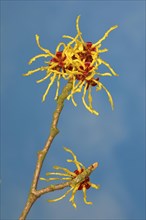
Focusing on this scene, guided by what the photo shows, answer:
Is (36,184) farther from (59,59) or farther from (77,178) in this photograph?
(59,59)

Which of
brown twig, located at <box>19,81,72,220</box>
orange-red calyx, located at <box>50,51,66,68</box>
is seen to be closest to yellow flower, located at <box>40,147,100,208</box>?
brown twig, located at <box>19,81,72,220</box>

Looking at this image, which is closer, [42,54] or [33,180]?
[33,180]

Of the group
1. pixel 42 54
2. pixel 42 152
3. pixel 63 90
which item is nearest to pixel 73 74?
pixel 63 90

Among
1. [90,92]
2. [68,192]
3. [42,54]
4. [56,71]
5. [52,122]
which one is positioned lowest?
[68,192]

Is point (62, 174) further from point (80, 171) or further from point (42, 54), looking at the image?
point (42, 54)

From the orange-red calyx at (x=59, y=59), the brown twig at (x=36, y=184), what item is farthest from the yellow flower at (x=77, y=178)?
the orange-red calyx at (x=59, y=59)

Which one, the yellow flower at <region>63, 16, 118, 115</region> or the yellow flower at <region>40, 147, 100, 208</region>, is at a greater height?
the yellow flower at <region>63, 16, 118, 115</region>

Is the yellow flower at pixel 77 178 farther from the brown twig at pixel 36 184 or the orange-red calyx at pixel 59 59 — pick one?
the orange-red calyx at pixel 59 59

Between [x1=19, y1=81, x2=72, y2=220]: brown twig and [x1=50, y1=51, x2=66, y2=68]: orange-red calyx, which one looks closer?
[x1=19, y1=81, x2=72, y2=220]: brown twig

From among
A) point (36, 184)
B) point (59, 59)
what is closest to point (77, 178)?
point (36, 184)

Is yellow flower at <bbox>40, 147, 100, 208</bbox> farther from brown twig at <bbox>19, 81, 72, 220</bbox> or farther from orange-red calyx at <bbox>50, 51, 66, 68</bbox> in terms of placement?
orange-red calyx at <bbox>50, 51, 66, 68</bbox>

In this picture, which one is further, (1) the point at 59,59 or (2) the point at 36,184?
(1) the point at 59,59
